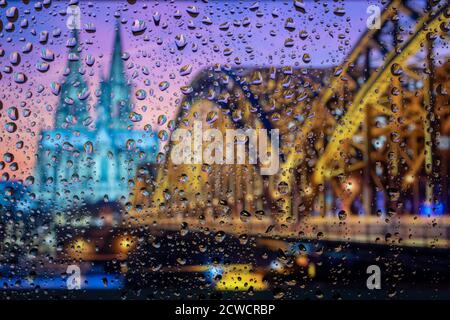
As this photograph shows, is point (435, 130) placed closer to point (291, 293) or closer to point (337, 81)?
point (337, 81)

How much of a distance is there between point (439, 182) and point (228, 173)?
2.94ft

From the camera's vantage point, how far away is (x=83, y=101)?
1.86 metres

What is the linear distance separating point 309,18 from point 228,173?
0.72 metres

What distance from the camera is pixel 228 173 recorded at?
2.12 m
